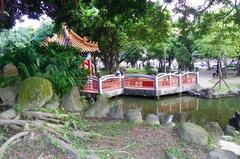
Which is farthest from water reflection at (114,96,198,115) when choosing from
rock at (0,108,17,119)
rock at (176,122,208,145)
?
rock at (0,108,17,119)

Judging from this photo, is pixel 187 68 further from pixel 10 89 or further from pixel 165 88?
pixel 10 89

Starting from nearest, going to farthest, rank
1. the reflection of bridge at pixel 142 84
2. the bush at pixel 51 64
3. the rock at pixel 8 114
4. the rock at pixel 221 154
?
1. the rock at pixel 221 154
2. the rock at pixel 8 114
3. the bush at pixel 51 64
4. the reflection of bridge at pixel 142 84

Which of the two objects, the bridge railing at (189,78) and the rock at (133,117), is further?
the bridge railing at (189,78)

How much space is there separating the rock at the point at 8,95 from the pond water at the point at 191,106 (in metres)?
9.39

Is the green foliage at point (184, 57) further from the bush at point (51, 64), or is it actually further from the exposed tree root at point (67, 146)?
the exposed tree root at point (67, 146)

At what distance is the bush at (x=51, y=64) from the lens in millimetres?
8727

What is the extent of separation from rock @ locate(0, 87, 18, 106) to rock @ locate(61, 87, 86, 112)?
1094mm

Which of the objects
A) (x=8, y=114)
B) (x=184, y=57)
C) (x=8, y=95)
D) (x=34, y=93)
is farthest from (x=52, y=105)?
(x=184, y=57)

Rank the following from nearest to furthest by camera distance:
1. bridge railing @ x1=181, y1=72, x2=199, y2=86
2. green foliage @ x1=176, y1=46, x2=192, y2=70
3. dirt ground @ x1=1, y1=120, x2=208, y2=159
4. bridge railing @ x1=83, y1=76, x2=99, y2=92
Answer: dirt ground @ x1=1, y1=120, x2=208, y2=159, bridge railing @ x1=83, y1=76, x2=99, y2=92, bridge railing @ x1=181, y1=72, x2=199, y2=86, green foliage @ x1=176, y1=46, x2=192, y2=70

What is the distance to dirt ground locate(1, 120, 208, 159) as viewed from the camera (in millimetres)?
5621

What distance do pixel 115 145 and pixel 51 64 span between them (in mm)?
3802

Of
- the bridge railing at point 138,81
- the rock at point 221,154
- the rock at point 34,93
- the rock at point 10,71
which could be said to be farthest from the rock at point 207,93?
the rock at point 34,93

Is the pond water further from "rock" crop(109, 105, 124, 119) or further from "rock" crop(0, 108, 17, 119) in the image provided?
"rock" crop(0, 108, 17, 119)

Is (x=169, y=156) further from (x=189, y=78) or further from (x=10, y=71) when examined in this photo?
(x=189, y=78)
